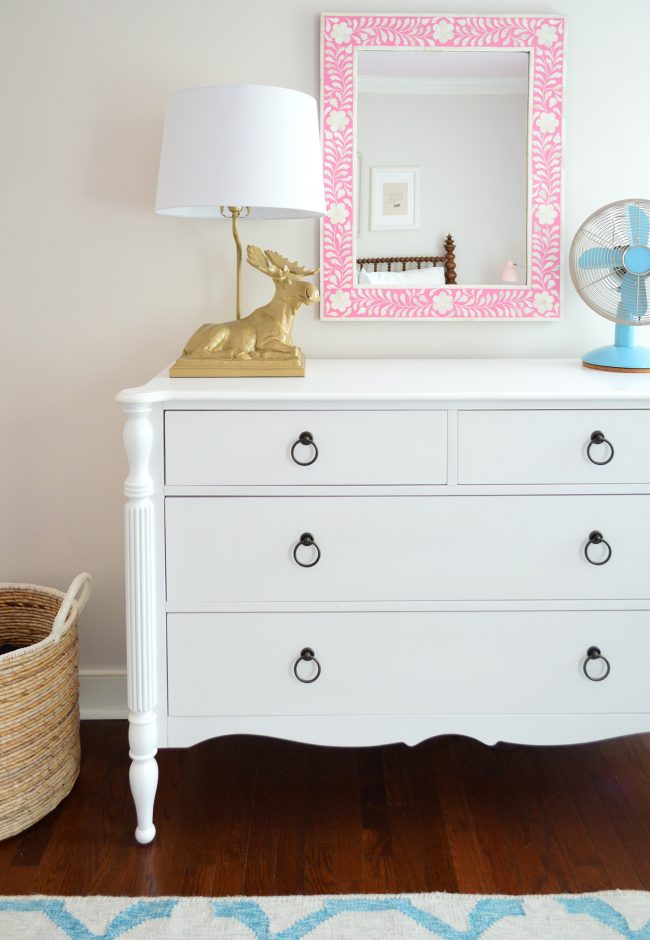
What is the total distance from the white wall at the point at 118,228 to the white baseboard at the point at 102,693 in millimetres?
204

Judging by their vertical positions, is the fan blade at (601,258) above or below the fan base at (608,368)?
above

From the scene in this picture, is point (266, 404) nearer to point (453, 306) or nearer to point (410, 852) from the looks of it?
point (453, 306)

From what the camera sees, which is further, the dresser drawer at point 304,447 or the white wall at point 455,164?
the white wall at point 455,164

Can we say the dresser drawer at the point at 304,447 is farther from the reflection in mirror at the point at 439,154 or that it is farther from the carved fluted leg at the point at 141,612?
the reflection in mirror at the point at 439,154

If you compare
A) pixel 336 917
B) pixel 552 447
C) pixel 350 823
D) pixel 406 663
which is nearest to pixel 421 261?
pixel 552 447

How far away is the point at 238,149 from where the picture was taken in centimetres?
179

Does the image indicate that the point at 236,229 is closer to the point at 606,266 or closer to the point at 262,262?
the point at 262,262

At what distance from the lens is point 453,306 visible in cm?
222

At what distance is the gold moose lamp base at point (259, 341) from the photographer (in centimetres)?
188

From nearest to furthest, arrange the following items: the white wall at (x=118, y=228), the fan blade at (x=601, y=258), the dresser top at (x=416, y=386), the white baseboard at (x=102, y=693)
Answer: the dresser top at (x=416, y=386), the fan blade at (x=601, y=258), the white wall at (x=118, y=228), the white baseboard at (x=102, y=693)

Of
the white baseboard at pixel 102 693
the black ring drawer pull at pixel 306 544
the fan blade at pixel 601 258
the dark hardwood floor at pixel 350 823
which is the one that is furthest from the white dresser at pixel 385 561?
the white baseboard at pixel 102 693

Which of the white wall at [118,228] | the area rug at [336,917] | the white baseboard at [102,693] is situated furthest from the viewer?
the white baseboard at [102,693]

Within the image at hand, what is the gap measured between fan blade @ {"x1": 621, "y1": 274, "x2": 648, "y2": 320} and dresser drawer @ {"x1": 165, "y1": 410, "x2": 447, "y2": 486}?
583 millimetres

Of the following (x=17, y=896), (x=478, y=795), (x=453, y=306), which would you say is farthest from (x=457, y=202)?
(x=17, y=896)
